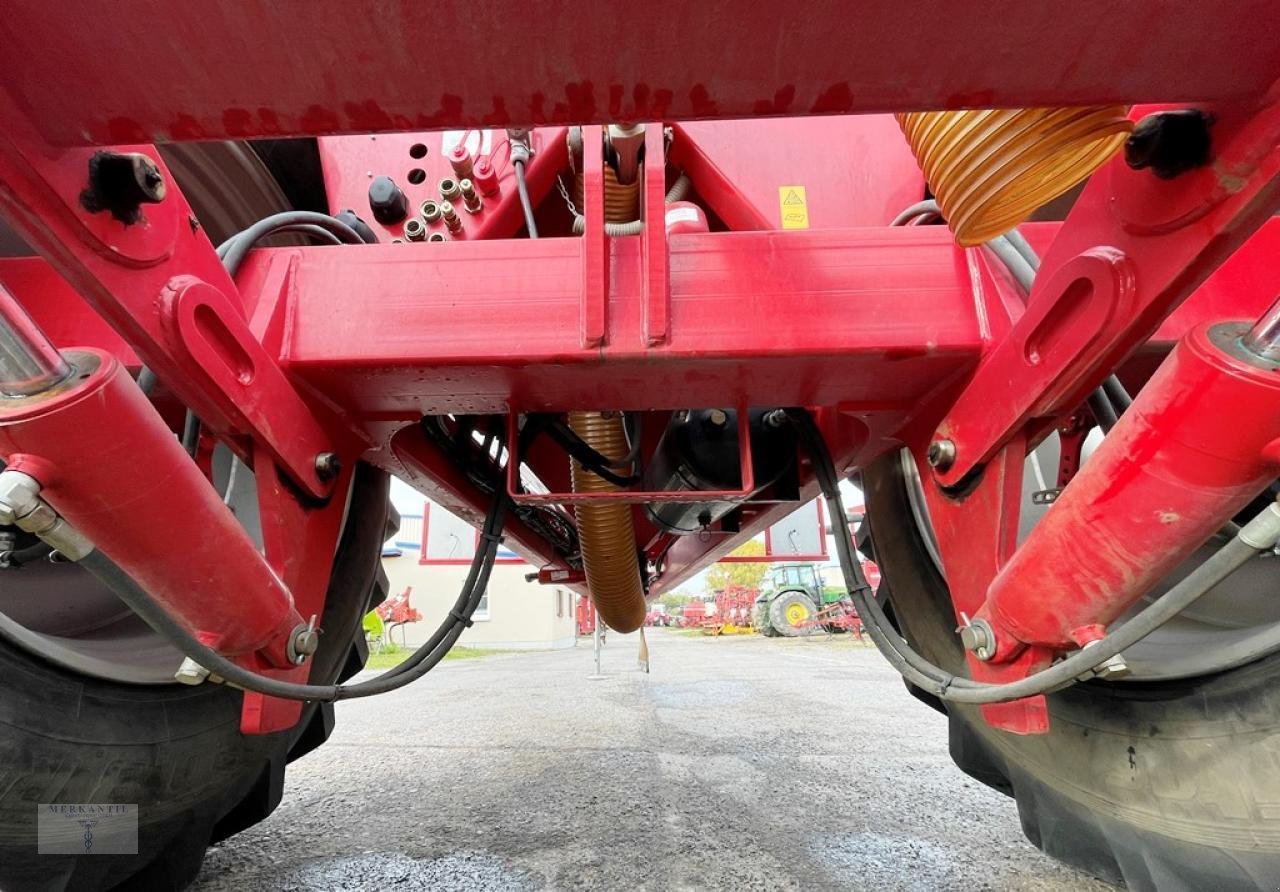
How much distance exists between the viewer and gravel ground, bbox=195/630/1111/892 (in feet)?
4.14

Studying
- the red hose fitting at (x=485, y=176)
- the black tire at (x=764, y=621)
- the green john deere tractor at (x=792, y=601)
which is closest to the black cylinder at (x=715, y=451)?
the red hose fitting at (x=485, y=176)

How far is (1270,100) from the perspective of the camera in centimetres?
47

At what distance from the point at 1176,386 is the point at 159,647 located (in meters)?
1.33

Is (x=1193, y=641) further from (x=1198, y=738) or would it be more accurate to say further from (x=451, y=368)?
(x=451, y=368)

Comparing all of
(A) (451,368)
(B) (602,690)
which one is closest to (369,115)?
(A) (451,368)

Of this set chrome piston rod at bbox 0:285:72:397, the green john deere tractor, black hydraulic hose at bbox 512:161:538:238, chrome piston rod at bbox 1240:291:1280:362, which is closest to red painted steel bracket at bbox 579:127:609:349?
black hydraulic hose at bbox 512:161:538:238

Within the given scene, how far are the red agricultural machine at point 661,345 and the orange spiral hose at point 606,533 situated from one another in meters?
0.02

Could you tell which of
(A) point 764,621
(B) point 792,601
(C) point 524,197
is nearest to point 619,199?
(C) point 524,197

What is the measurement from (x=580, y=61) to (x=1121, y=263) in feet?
1.80

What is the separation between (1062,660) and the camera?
2.31 ft

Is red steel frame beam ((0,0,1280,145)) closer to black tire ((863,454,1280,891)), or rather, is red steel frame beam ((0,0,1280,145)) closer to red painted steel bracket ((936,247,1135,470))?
red painted steel bracket ((936,247,1135,470))

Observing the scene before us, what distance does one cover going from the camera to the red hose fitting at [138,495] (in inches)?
20.3

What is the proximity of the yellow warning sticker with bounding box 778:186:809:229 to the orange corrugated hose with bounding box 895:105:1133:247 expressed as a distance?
47 cm

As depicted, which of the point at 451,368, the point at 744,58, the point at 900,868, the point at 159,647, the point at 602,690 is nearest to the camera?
the point at 744,58
